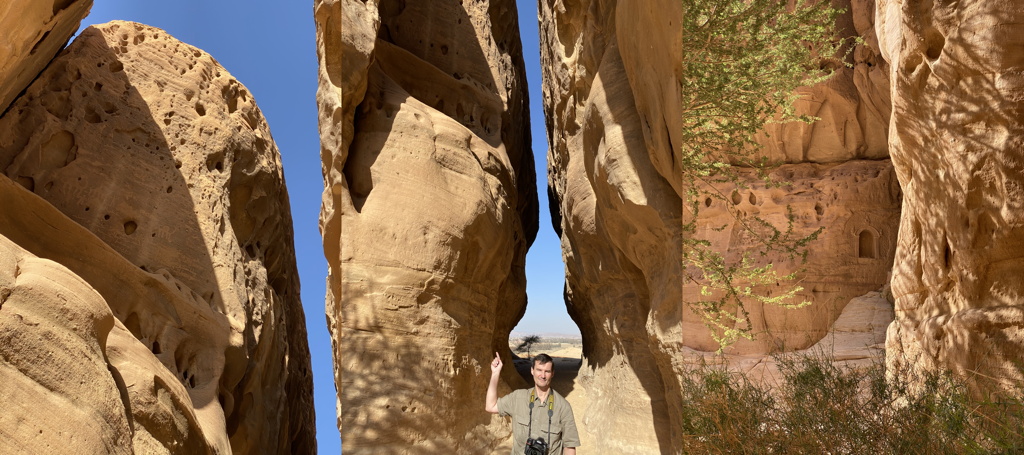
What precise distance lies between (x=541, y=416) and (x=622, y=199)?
3.60m

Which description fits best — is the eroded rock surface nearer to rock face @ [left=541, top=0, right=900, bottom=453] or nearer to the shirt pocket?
the shirt pocket

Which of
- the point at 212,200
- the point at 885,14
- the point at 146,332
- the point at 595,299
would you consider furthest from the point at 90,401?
the point at 595,299

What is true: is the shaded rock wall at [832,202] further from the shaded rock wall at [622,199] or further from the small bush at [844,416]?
the shaded rock wall at [622,199]

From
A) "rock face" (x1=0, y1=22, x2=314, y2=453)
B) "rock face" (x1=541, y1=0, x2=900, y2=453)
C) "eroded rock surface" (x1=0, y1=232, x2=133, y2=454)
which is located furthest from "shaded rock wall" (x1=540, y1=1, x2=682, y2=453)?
"rock face" (x1=0, y1=22, x2=314, y2=453)

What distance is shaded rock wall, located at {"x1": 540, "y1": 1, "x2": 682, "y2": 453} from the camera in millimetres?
7062

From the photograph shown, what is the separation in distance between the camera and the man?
0.09 feet

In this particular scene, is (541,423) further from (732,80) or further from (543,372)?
(732,80)

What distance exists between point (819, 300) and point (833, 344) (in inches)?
30.0

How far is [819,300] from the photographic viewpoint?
466 centimetres

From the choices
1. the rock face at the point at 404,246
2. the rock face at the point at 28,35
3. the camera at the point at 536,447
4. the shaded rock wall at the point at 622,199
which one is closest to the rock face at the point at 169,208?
the rock face at the point at 28,35

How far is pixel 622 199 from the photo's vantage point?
800cm

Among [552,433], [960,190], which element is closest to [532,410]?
[552,433]

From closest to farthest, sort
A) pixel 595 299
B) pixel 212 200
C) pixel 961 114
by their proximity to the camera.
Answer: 1. pixel 961 114
2. pixel 212 200
3. pixel 595 299

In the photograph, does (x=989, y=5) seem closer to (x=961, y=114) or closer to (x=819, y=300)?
(x=961, y=114)
